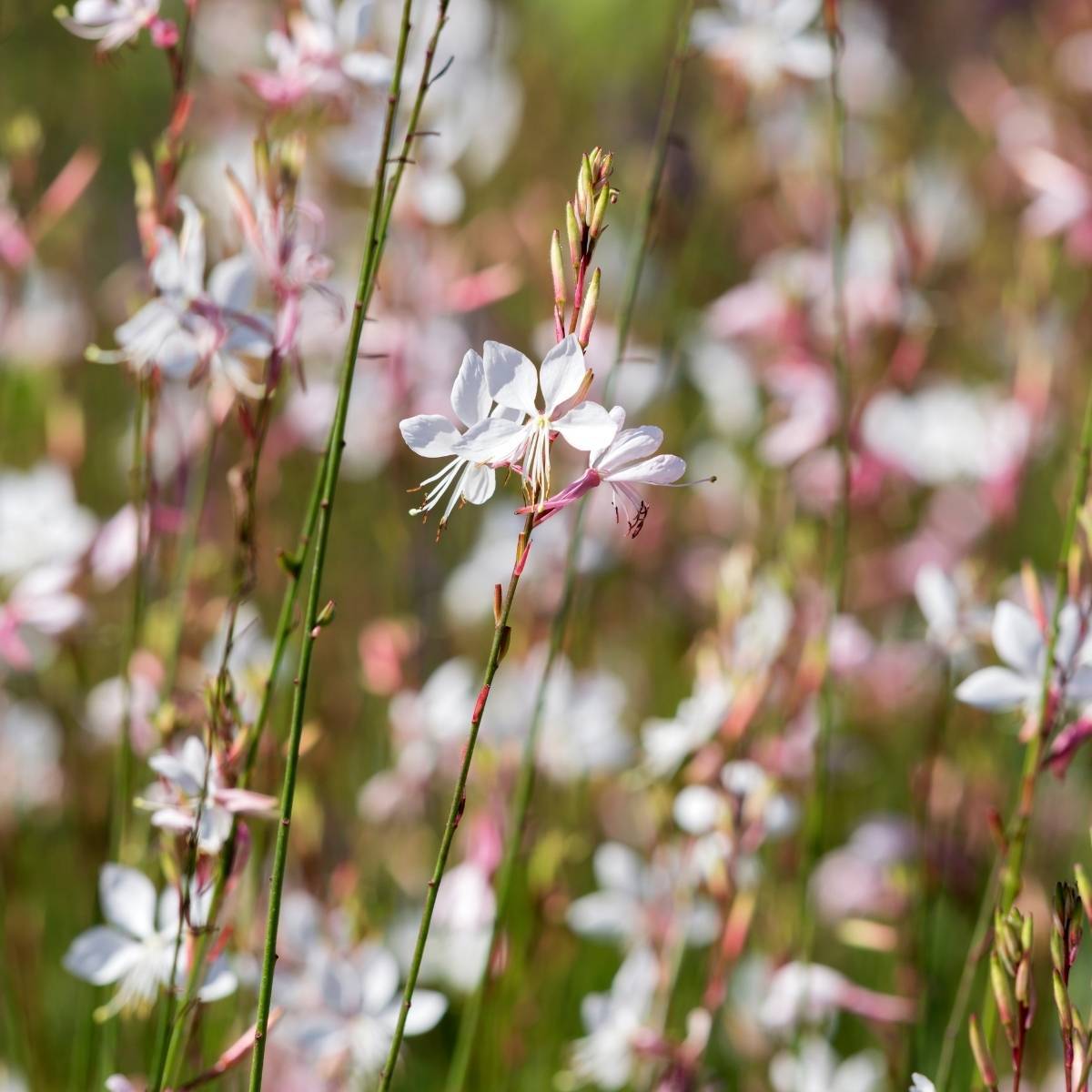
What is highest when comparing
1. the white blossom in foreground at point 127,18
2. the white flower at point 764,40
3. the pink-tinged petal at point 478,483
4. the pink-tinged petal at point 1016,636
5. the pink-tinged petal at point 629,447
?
the white flower at point 764,40

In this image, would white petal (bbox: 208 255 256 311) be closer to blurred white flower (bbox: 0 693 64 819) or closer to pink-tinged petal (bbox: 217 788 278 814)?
pink-tinged petal (bbox: 217 788 278 814)

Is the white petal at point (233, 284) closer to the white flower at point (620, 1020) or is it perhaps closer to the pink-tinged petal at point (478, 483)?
the pink-tinged petal at point (478, 483)

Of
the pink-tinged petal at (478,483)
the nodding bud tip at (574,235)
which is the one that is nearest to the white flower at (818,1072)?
the pink-tinged petal at (478,483)

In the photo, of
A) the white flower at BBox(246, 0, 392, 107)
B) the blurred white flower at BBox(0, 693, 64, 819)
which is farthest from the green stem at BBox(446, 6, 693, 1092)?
the blurred white flower at BBox(0, 693, 64, 819)

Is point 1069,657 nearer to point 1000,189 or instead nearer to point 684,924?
point 684,924

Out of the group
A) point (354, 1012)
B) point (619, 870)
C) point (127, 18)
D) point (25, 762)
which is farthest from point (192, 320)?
point (25, 762)
